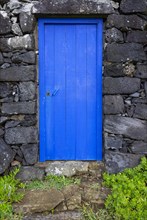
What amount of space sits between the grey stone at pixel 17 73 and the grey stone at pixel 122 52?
1.13 metres

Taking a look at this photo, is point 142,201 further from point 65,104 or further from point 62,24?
point 62,24

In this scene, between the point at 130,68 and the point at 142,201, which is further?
the point at 130,68

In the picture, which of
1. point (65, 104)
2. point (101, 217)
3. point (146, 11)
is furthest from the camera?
point (65, 104)

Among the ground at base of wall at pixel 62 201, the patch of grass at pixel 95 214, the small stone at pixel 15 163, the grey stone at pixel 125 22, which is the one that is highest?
the grey stone at pixel 125 22

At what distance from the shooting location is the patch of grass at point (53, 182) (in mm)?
3703

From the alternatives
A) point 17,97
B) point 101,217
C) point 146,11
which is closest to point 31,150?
point 17,97

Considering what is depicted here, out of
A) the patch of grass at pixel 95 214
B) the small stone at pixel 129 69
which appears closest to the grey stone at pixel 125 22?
the small stone at pixel 129 69

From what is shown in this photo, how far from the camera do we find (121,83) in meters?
3.80

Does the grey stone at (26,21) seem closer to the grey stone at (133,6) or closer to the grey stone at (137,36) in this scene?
the grey stone at (133,6)

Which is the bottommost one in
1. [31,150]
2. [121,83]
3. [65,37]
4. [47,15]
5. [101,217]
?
[101,217]

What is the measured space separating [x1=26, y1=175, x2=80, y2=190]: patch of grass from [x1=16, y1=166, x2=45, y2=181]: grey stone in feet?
0.25

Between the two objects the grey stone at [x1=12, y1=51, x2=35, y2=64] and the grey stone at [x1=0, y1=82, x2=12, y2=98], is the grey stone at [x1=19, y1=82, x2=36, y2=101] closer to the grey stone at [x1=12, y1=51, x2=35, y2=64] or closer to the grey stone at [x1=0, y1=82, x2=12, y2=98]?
the grey stone at [x1=0, y1=82, x2=12, y2=98]

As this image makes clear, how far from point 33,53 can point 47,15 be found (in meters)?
0.60

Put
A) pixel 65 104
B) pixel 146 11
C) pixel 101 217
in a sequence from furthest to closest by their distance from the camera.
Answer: pixel 65 104, pixel 146 11, pixel 101 217
